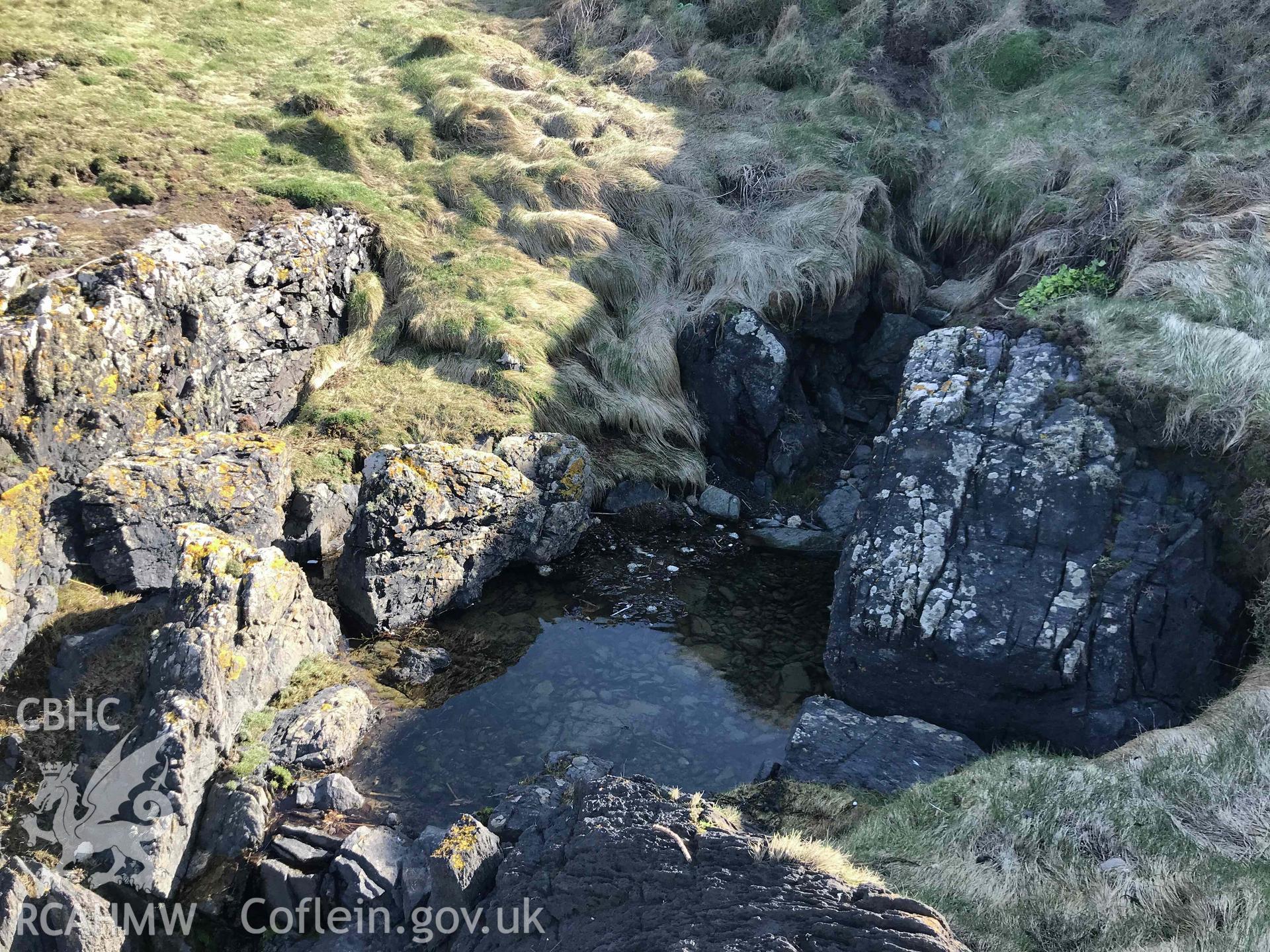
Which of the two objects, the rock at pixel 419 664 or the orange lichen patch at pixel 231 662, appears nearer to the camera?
the orange lichen patch at pixel 231 662

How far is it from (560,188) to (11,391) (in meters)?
9.14

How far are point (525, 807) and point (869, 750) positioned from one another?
3.16m

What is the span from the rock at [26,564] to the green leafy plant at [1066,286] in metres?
11.4

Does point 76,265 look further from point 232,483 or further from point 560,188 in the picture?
point 560,188

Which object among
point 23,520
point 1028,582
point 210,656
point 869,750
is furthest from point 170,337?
point 1028,582

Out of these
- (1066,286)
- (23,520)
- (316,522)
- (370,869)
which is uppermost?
(1066,286)

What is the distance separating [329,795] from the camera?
22.8ft

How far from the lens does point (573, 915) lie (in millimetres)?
4715

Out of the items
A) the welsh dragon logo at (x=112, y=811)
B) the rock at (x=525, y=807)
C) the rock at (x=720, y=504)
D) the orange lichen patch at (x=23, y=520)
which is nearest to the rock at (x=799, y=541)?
the rock at (x=720, y=504)

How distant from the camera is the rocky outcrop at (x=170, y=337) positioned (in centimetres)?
889

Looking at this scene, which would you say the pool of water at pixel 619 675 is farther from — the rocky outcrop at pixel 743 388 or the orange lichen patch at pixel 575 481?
the rocky outcrop at pixel 743 388

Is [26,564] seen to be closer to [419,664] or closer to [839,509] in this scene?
[419,664]

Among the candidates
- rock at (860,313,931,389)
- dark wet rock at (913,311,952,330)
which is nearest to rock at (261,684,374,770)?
rock at (860,313,931,389)

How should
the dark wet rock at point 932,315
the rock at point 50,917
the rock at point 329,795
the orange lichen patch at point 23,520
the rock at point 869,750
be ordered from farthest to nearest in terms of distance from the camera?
the dark wet rock at point 932,315, the orange lichen patch at point 23,520, the rock at point 869,750, the rock at point 329,795, the rock at point 50,917
